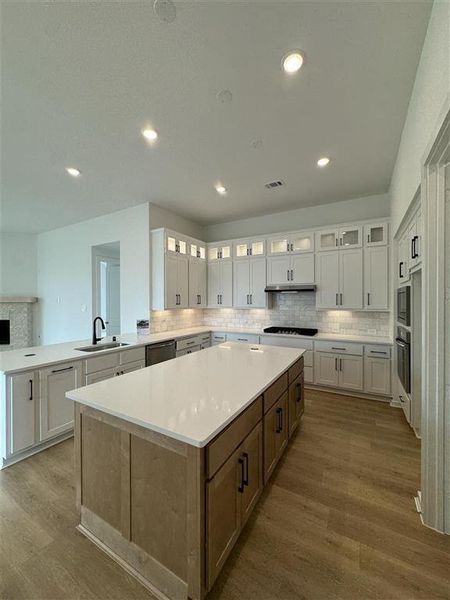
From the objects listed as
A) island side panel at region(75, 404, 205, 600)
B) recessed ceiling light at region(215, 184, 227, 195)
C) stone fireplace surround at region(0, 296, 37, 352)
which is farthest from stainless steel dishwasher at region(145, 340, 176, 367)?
stone fireplace surround at region(0, 296, 37, 352)

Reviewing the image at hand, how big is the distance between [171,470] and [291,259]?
3.91m

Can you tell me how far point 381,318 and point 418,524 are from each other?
9.63 feet

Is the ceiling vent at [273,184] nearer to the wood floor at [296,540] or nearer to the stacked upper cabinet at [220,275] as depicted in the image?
the stacked upper cabinet at [220,275]

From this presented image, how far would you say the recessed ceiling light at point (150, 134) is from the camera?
2518 mm

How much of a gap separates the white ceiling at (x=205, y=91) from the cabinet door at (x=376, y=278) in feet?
3.48

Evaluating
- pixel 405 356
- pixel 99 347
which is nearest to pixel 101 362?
pixel 99 347

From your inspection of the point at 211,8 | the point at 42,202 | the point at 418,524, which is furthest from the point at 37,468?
the point at 42,202

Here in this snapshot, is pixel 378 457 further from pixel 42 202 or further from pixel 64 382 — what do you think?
pixel 42 202

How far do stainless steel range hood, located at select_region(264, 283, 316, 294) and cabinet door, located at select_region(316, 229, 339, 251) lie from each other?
0.66 metres

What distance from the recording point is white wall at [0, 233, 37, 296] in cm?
615

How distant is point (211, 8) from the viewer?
1.44m

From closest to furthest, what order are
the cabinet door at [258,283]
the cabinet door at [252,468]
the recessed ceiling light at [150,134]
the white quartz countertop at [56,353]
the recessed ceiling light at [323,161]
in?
the cabinet door at [252,468] < the white quartz countertop at [56,353] < the recessed ceiling light at [150,134] < the recessed ceiling light at [323,161] < the cabinet door at [258,283]

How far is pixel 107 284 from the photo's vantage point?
19.4ft

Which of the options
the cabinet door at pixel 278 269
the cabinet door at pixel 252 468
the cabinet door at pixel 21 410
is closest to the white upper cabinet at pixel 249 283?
the cabinet door at pixel 278 269
